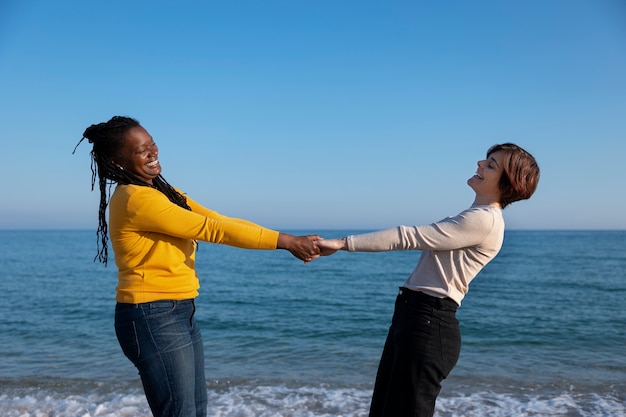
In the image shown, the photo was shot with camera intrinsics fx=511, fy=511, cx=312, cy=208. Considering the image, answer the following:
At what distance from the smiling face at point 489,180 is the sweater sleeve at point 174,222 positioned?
4.35 ft

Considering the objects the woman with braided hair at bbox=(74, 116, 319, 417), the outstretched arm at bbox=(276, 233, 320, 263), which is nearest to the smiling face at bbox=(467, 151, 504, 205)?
the outstretched arm at bbox=(276, 233, 320, 263)

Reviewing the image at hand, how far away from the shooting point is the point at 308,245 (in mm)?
3385

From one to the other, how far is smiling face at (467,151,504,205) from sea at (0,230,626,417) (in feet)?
13.1

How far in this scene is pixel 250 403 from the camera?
21.6ft

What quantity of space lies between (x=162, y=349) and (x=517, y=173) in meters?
2.19

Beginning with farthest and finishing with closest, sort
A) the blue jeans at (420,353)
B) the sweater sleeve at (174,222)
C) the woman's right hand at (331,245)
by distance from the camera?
the woman's right hand at (331,245), the blue jeans at (420,353), the sweater sleeve at (174,222)

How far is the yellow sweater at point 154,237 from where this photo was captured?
8.96 ft

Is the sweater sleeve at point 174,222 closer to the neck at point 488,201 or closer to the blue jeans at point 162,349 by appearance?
the blue jeans at point 162,349

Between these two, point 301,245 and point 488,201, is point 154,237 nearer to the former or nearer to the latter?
point 301,245

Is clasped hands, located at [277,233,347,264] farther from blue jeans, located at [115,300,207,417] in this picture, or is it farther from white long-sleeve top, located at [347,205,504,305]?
blue jeans, located at [115,300,207,417]

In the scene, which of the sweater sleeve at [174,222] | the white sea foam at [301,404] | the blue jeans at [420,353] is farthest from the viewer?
the white sea foam at [301,404]

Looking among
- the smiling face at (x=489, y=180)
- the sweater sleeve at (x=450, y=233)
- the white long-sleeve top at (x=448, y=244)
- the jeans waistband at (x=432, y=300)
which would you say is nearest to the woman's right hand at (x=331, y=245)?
the white long-sleeve top at (x=448, y=244)

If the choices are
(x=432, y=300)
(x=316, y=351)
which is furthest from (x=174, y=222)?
(x=316, y=351)

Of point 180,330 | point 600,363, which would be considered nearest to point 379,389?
point 180,330
